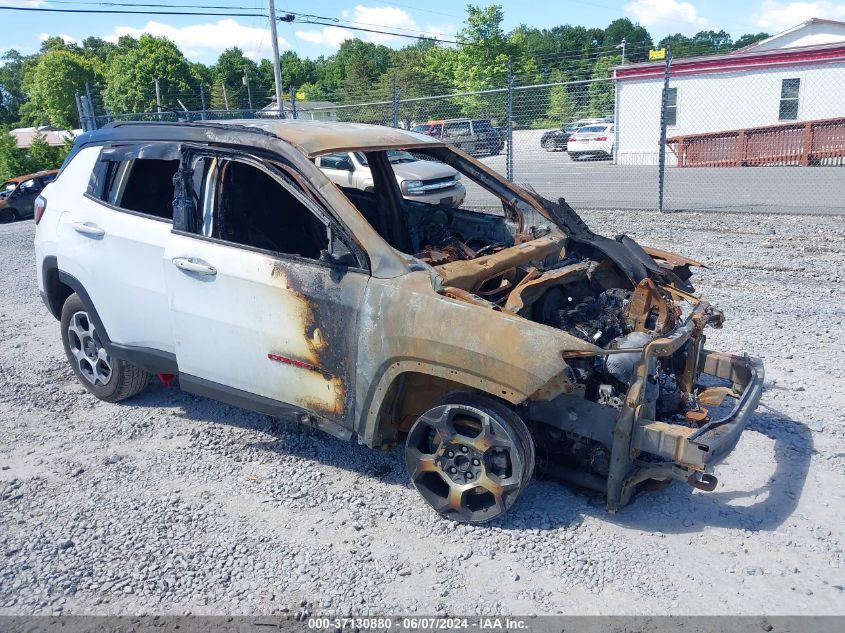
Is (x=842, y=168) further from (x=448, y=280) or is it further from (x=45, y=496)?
(x=45, y=496)

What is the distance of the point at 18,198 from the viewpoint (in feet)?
65.5

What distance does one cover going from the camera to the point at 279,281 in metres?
3.71

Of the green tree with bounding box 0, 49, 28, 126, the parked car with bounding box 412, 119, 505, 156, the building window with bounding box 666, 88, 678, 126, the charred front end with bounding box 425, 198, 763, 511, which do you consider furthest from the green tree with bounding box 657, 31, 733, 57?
the green tree with bounding box 0, 49, 28, 126

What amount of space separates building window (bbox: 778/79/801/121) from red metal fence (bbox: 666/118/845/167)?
121 inches

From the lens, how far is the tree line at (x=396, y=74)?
19.6m

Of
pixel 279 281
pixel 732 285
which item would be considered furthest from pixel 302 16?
pixel 279 281

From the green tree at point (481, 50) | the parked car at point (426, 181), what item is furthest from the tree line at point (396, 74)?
the parked car at point (426, 181)

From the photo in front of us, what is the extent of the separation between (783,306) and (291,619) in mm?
5592

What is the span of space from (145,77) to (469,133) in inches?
2046

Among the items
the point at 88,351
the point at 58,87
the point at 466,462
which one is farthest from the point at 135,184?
the point at 58,87

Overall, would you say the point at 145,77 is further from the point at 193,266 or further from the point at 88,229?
the point at 193,266

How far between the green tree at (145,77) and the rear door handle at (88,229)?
5956cm

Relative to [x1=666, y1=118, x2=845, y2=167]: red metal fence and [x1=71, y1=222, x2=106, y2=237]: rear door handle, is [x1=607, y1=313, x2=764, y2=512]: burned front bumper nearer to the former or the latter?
[x1=71, y1=222, x2=106, y2=237]: rear door handle

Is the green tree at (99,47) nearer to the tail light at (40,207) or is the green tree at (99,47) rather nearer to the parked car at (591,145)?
the parked car at (591,145)
